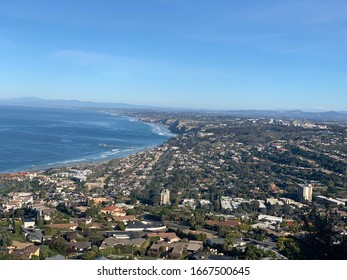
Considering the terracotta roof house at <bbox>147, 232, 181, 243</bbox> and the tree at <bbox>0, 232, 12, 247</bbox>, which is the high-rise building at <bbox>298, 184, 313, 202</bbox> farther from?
the tree at <bbox>0, 232, 12, 247</bbox>

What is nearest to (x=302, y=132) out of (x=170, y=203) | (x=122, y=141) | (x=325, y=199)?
(x=122, y=141)

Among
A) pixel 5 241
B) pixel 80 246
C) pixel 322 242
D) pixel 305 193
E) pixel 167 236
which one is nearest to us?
pixel 322 242

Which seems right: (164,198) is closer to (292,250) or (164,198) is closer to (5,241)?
(5,241)

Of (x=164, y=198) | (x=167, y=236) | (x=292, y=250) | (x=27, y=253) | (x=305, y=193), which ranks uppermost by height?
(x=292, y=250)

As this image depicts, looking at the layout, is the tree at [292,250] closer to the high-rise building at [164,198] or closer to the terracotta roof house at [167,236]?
the terracotta roof house at [167,236]

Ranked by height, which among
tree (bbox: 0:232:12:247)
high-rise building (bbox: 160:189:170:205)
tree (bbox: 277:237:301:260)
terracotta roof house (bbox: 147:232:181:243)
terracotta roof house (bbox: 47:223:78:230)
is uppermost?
tree (bbox: 277:237:301:260)

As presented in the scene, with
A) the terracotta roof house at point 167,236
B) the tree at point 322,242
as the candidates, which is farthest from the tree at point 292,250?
the terracotta roof house at point 167,236

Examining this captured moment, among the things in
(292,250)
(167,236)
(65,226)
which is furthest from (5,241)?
(292,250)

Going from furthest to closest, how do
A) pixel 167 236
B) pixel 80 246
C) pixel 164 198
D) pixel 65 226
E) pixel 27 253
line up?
1. pixel 164 198
2. pixel 65 226
3. pixel 167 236
4. pixel 80 246
5. pixel 27 253

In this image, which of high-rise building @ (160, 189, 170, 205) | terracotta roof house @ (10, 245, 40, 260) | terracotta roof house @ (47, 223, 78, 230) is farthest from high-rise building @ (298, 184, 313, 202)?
terracotta roof house @ (10, 245, 40, 260)

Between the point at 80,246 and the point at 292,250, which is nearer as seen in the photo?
the point at 292,250
